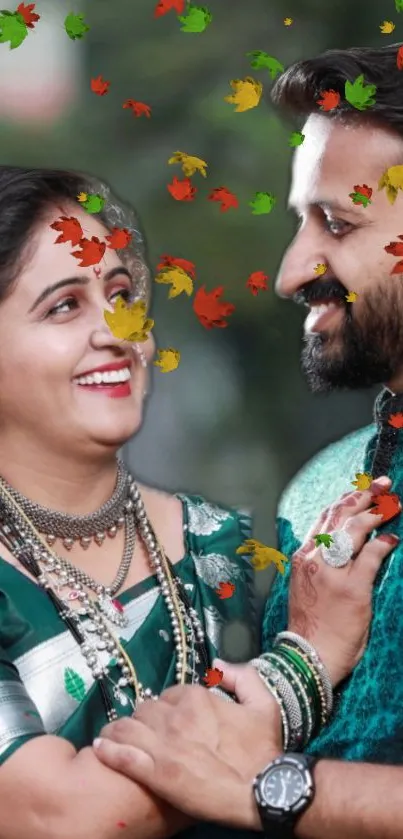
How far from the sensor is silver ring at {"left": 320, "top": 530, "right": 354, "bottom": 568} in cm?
210

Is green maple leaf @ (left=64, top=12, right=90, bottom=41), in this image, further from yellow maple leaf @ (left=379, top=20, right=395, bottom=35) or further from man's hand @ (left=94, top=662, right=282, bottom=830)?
man's hand @ (left=94, top=662, right=282, bottom=830)

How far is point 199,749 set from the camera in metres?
1.91

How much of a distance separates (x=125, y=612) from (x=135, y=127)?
842 mm

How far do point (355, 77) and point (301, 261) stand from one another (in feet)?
0.98

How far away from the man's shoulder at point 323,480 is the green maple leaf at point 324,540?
11cm

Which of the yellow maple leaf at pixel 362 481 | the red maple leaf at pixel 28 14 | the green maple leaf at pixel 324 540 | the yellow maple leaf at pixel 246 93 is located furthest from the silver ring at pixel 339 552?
the red maple leaf at pixel 28 14

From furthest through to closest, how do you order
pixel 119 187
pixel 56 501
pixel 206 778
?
pixel 119 187, pixel 56 501, pixel 206 778

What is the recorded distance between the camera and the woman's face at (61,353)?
1977mm

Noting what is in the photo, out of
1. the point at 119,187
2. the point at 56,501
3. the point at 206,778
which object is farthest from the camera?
the point at 119,187

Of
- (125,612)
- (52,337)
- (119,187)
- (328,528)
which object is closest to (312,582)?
(328,528)

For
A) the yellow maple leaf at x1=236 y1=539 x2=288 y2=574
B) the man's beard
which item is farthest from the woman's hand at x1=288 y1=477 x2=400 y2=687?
the man's beard

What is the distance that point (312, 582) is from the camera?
2.12 meters

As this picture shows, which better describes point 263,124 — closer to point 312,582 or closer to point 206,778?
point 312,582

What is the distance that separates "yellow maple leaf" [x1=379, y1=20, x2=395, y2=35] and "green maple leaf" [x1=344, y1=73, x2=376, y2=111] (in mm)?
248
